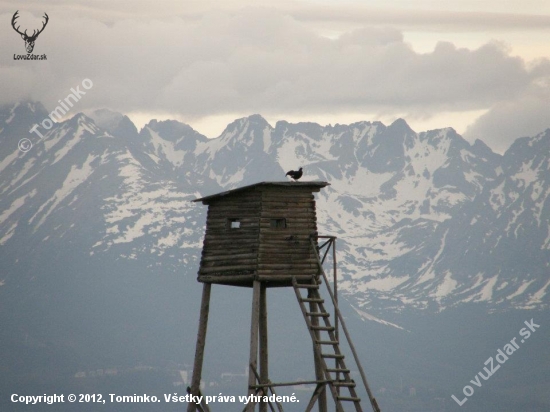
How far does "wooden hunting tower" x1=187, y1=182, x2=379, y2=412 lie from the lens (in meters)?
45.4

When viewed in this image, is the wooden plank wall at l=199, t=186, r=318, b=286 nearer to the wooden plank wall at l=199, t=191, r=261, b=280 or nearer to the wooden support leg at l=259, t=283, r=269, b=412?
the wooden plank wall at l=199, t=191, r=261, b=280

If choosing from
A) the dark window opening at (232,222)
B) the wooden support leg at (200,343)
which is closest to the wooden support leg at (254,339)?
the dark window opening at (232,222)

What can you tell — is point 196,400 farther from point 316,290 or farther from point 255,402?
point 316,290

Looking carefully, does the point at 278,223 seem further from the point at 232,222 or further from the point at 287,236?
the point at 232,222

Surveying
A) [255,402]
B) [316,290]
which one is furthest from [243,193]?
[255,402]

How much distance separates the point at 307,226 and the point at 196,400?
25.4 feet

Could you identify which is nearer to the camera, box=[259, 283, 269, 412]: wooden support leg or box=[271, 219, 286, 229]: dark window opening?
box=[271, 219, 286, 229]: dark window opening

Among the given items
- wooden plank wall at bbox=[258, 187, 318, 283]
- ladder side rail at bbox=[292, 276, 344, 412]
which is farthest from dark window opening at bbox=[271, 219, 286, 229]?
ladder side rail at bbox=[292, 276, 344, 412]

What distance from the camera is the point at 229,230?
4697cm

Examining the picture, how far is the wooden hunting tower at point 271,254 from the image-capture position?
4544 centimetres

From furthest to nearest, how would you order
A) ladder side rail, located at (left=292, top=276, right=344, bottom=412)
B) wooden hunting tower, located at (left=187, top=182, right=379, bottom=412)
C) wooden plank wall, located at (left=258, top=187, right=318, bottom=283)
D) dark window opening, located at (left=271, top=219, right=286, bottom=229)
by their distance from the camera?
dark window opening, located at (left=271, top=219, right=286, bottom=229) → wooden plank wall, located at (left=258, top=187, right=318, bottom=283) → wooden hunting tower, located at (left=187, top=182, right=379, bottom=412) → ladder side rail, located at (left=292, top=276, right=344, bottom=412)

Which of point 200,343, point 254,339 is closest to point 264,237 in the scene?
point 254,339

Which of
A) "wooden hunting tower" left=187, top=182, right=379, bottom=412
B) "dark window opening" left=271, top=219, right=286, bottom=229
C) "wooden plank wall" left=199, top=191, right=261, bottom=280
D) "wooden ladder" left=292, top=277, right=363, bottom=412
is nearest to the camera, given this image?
"wooden ladder" left=292, top=277, right=363, bottom=412

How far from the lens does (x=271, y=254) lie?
150ft
